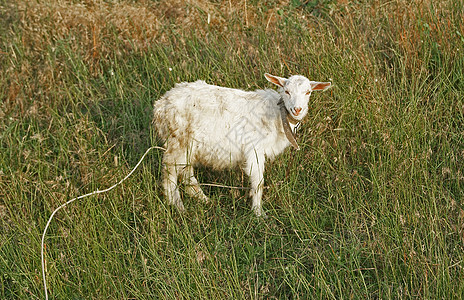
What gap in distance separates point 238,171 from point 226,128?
18.8 inches

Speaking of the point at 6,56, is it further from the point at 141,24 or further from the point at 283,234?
the point at 283,234

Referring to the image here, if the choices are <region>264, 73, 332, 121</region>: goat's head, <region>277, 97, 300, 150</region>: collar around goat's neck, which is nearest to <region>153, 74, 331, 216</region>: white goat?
<region>277, 97, 300, 150</region>: collar around goat's neck

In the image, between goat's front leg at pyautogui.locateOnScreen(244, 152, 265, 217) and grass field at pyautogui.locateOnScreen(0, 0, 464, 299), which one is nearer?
grass field at pyautogui.locateOnScreen(0, 0, 464, 299)

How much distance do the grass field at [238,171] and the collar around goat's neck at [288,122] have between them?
0.97 feet

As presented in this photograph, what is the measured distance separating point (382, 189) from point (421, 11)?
2300 millimetres

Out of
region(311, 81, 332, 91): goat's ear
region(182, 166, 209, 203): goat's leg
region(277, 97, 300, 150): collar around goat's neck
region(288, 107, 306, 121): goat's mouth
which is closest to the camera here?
region(288, 107, 306, 121): goat's mouth

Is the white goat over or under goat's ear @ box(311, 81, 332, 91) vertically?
under

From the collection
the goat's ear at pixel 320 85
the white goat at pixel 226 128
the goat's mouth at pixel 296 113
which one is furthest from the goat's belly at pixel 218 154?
the goat's ear at pixel 320 85

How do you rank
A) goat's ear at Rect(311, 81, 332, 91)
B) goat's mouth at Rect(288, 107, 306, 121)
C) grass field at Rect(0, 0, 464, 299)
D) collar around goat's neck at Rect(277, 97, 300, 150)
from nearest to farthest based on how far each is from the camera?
grass field at Rect(0, 0, 464, 299)
goat's mouth at Rect(288, 107, 306, 121)
goat's ear at Rect(311, 81, 332, 91)
collar around goat's neck at Rect(277, 97, 300, 150)

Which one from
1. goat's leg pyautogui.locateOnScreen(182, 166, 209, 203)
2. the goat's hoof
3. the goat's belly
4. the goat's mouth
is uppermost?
the goat's mouth

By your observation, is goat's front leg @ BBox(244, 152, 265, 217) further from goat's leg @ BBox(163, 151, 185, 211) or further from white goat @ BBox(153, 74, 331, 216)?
goat's leg @ BBox(163, 151, 185, 211)

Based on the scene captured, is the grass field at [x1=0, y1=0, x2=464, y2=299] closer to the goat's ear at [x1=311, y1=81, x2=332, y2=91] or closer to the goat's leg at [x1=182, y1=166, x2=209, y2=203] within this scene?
the goat's leg at [x1=182, y1=166, x2=209, y2=203]

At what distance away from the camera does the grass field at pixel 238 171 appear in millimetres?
3613

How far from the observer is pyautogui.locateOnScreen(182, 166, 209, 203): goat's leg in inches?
175
